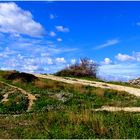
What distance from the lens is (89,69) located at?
267ft

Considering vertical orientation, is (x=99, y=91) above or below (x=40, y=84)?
below

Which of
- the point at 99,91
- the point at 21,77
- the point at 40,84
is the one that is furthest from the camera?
the point at 21,77

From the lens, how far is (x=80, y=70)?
261 feet

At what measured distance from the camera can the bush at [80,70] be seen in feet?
261

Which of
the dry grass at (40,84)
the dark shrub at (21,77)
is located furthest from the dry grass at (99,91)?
the dark shrub at (21,77)

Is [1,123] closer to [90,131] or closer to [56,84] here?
[90,131]

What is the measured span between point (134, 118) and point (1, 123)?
7.88 m

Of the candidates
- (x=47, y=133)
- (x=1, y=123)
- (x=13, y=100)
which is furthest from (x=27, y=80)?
(x=47, y=133)

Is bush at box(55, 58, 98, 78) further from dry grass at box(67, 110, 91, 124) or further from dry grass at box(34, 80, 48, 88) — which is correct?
dry grass at box(67, 110, 91, 124)

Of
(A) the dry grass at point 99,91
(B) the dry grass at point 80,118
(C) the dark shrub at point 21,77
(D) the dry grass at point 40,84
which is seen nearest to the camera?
(B) the dry grass at point 80,118

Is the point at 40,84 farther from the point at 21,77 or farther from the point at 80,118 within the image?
the point at 80,118

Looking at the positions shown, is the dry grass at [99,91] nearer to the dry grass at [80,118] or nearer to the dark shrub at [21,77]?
the dark shrub at [21,77]

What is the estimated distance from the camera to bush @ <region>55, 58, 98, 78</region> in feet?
261

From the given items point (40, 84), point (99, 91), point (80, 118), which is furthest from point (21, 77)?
point (80, 118)
